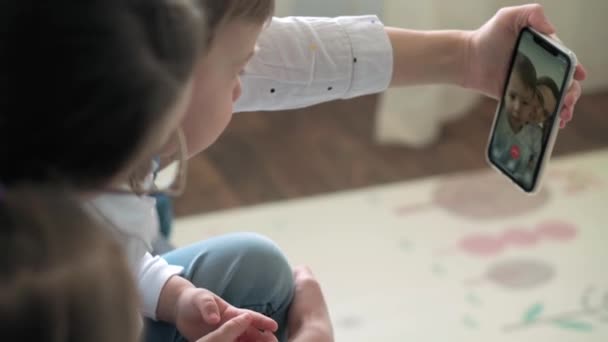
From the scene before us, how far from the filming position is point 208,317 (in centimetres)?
74

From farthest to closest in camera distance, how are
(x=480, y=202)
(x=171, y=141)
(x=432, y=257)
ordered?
(x=480, y=202)
(x=432, y=257)
(x=171, y=141)

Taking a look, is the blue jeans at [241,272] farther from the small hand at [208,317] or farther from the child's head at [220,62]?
the child's head at [220,62]

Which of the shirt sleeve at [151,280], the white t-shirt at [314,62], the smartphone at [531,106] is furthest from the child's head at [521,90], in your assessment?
the shirt sleeve at [151,280]

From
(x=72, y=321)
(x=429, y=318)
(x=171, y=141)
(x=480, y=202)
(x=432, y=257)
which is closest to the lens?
(x=72, y=321)

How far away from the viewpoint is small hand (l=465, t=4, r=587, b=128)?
0.88 metres

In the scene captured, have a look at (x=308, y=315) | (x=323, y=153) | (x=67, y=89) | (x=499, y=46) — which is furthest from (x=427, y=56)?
(x=323, y=153)

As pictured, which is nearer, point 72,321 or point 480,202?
point 72,321

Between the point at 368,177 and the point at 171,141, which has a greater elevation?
the point at 171,141

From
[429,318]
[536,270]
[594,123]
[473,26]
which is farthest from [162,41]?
[594,123]

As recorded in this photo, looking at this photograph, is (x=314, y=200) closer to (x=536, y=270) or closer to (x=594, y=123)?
(x=536, y=270)

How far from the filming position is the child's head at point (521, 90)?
2.86 feet

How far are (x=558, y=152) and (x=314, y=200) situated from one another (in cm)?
48

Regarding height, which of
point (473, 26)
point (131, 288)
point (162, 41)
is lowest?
point (473, 26)

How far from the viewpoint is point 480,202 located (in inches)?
61.6
